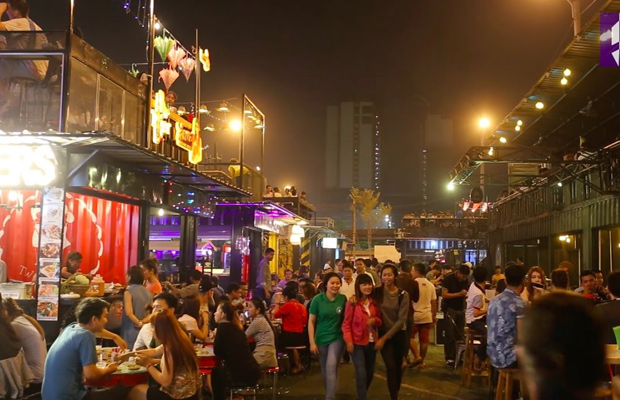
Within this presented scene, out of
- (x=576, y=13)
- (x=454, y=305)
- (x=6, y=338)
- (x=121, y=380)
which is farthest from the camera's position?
(x=576, y=13)

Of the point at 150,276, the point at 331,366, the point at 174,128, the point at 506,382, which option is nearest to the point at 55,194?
the point at 150,276

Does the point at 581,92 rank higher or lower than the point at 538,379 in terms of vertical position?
higher

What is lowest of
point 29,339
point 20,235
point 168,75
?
point 29,339

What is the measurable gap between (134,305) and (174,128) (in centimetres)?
595

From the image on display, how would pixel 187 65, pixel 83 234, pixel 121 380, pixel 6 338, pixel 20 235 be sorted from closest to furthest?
1. pixel 121 380
2. pixel 6 338
3. pixel 20 235
4. pixel 83 234
5. pixel 187 65

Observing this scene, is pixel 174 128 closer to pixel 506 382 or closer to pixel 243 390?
pixel 243 390

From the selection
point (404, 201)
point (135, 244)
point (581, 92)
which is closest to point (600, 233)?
point (581, 92)

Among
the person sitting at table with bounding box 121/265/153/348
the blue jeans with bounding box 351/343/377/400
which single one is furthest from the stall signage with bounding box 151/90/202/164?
the blue jeans with bounding box 351/343/377/400

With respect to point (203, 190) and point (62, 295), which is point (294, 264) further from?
point (62, 295)

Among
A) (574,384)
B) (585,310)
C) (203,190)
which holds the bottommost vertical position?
(574,384)

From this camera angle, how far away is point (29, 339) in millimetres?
7535

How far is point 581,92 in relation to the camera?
1692 cm

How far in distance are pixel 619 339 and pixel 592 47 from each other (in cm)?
893

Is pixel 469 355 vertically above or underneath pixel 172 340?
underneath
